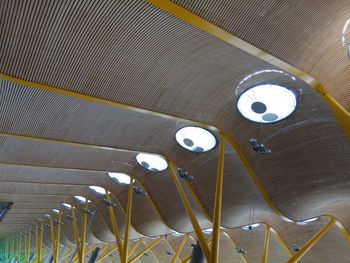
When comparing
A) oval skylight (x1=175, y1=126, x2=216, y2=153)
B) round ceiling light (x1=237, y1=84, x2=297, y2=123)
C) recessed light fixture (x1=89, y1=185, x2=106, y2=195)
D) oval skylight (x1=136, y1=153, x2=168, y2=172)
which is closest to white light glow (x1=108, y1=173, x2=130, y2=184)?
recessed light fixture (x1=89, y1=185, x2=106, y2=195)

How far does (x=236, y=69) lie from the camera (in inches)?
565

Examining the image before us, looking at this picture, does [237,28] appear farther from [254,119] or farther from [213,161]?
[213,161]

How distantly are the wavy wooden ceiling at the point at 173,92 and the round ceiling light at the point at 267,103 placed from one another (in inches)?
17.9

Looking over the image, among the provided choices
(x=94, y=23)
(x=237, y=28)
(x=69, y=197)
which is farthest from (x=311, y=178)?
(x=69, y=197)

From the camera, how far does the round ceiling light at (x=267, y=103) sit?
1565 cm

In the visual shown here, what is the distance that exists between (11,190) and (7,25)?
2970 centimetres

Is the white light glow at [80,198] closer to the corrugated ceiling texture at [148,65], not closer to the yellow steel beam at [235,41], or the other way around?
the corrugated ceiling texture at [148,65]

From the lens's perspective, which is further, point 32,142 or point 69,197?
point 69,197

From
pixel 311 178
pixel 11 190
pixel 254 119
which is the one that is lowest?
pixel 311 178

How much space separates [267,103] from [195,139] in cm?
587

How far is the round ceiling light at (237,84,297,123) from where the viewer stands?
15648mm

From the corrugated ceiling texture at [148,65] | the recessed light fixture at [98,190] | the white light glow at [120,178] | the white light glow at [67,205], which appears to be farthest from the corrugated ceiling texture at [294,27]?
the white light glow at [67,205]

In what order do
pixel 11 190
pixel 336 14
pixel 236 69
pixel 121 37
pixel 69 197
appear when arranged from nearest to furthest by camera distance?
pixel 336 14, pixel 121 37, pixel 236 69, pixel 11 190, pixel 69 197

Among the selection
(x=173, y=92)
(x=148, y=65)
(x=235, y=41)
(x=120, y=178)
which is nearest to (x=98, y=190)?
(x=120, y=178)
